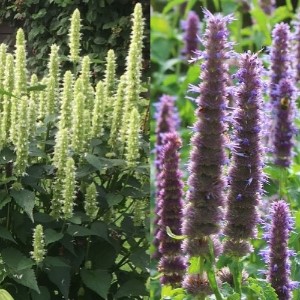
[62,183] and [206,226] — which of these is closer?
[206,226]

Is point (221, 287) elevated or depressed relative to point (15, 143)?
depressed

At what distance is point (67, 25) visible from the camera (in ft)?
11.6

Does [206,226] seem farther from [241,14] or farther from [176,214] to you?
[241,14]

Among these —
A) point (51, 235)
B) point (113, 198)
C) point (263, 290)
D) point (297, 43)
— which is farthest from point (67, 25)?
point (263, 290)

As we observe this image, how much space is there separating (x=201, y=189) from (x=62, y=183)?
0.86m

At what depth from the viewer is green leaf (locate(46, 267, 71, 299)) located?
167cm

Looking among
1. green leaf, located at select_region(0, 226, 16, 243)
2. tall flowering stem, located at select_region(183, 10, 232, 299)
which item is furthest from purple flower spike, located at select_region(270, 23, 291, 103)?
green leaf, located at select_region(0, 226, 16, 243)

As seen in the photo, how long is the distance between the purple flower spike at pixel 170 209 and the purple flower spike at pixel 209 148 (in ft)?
0.07

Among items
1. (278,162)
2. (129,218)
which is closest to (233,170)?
(278,162)

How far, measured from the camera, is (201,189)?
916mm

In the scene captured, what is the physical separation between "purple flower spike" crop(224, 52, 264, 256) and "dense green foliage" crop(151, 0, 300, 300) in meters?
0.06

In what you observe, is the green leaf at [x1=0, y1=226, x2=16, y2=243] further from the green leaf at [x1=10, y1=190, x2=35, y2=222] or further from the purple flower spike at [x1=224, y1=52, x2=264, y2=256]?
the purple flower spike at [x1=224, y1=52, x2=264, y2=256]

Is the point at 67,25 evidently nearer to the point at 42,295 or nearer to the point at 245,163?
the point at 42,295

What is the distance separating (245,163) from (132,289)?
90 centimetres
